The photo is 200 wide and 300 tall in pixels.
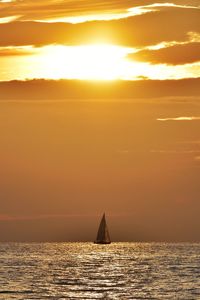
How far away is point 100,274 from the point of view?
193m

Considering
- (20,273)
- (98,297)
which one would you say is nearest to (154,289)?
(98,297)

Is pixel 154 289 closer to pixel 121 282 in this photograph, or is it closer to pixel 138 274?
pixel 121 282

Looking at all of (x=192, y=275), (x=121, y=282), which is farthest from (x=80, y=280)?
(x=192, y=275)

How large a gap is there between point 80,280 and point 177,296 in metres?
37.3

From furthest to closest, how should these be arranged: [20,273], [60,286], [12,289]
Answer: [20,273], [60,286], [12,289]

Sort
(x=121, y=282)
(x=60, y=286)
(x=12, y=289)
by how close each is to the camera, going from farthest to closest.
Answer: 1. (x=121, y=282)
2. (x=60, y=286)
3. (x=12, y=289)

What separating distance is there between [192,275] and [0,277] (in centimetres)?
2964

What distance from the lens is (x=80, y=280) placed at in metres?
173

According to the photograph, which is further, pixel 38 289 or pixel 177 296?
pixel 38 289

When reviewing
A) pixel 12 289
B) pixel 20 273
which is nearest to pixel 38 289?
pixel 12 289

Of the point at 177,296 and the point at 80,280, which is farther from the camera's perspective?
the point at 80,280

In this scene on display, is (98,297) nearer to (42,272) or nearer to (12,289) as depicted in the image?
A: (12,289)

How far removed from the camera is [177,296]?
138 meters

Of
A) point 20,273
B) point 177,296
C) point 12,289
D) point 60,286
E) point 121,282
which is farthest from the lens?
point 20,273
